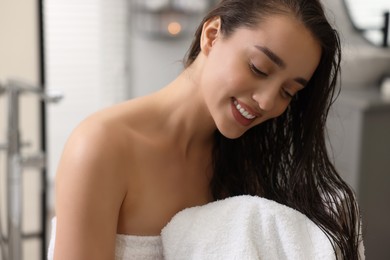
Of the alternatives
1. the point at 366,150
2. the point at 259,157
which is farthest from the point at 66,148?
the point at 366,150

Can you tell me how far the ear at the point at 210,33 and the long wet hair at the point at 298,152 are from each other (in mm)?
13

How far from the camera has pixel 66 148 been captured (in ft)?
2.69

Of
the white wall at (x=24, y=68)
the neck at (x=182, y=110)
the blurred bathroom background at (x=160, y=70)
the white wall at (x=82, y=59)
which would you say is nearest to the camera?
the neck at (x=182, y=110)

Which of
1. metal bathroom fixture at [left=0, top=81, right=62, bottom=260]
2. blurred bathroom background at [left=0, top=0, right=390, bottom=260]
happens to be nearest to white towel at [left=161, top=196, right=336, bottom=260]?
metal bathroom fixture at [left=0, top=81, right=62, bottom=260]

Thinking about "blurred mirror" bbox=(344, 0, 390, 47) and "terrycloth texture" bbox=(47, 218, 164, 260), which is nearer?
"terrycloth texture" bbox=(47, 218, 164, 260)

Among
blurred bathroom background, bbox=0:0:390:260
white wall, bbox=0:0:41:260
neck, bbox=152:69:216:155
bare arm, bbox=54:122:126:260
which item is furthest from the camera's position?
blurred bathroom background, bbox=0:0:390:260

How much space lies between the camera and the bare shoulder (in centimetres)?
78

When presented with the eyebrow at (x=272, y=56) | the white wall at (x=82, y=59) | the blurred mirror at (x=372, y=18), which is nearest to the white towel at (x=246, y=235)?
the eyebrow at (x=272, y=56)

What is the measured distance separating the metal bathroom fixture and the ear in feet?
2.17

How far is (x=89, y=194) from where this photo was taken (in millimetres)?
785

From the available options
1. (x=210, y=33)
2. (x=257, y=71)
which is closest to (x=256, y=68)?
(x=257, y=71)

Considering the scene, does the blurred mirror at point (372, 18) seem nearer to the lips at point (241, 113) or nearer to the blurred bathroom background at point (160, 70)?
the blurred bathroom background at point (160, 70)

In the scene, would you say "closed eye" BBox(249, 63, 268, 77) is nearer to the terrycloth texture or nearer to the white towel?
the white towel

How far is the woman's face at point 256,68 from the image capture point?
0.80 meters
